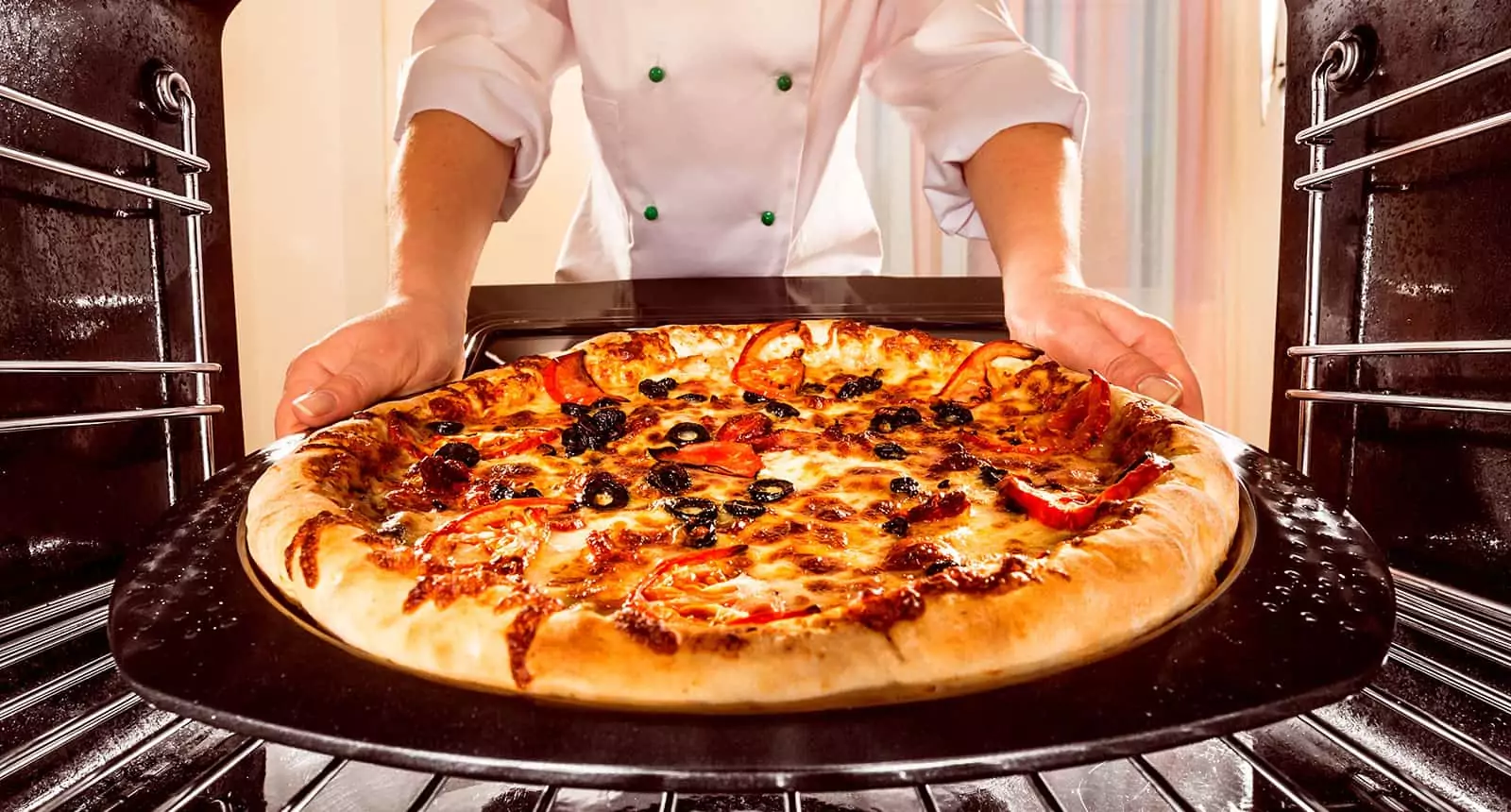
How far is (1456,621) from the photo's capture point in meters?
1.08

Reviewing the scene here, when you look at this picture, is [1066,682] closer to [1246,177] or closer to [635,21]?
[635,21]

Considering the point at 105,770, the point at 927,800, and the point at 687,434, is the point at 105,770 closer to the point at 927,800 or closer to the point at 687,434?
the point at 927,800

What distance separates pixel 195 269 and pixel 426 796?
108 cm

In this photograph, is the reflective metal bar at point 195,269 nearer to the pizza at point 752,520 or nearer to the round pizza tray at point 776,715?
the pizza at point 752,520

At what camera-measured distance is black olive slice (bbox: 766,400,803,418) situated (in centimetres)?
163

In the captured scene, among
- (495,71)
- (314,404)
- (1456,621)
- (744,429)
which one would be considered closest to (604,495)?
(744,429)

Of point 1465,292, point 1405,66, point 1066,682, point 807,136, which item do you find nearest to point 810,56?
point 807,136

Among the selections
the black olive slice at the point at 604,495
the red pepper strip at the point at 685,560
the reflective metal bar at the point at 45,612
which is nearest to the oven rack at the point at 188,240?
the reflective metal bar at the point at 45,612

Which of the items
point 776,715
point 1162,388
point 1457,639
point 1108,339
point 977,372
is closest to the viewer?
point 776,715

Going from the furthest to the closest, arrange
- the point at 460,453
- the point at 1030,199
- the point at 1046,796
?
the point at 1030,199 → the point at 460,453 → the point at 1046,796

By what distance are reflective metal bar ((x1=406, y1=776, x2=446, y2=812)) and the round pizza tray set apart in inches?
5.7

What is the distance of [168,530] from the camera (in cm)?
103

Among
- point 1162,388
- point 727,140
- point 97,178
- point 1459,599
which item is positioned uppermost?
point 727,140

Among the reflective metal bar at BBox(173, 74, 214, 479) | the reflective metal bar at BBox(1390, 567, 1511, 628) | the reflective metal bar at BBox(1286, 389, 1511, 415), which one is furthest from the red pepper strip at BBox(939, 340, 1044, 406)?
the reflective metal bar at BBox(173, 74, 214, 479)
